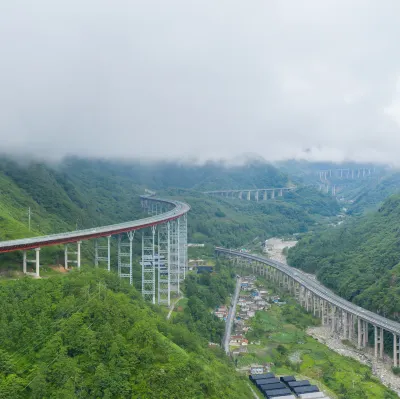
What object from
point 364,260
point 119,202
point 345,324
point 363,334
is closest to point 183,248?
point 364,260

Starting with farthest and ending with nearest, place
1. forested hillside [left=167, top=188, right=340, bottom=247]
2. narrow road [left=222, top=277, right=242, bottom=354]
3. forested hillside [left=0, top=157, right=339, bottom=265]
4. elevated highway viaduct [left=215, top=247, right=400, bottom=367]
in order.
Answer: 1. forested hillside [left=167, top=188, right=340, bottom=247]
2. forested hillside [left=0, top=157, right=339, bottom=265]
3. narrow road [left=222, top=277, right=242, bottom=354]
4. elevated highway viaduct [left=215, top=247, right=400, bottom=367]

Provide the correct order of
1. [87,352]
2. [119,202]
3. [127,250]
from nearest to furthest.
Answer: [87,352], [127,250], [119,202]

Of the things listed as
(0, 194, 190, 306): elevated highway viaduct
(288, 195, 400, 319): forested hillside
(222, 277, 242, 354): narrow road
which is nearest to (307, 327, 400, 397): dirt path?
(288, 195, 400, 319): forested hillside

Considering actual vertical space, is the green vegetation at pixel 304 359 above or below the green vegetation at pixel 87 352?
below

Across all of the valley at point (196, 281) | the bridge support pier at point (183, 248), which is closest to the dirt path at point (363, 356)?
the valley at point (196, 281)

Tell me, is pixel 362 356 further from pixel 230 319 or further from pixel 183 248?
pixel 183 248

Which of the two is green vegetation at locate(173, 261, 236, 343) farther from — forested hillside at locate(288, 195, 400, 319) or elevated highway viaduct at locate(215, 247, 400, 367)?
forested hillside at locate(288, 195, 400, 319)

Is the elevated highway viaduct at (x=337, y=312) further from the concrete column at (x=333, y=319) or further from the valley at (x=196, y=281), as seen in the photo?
the valley at (x=196, y=281)
